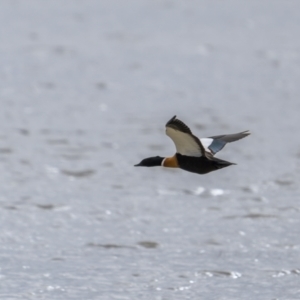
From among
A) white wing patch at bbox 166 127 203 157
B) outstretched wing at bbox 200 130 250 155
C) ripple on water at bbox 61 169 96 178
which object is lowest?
ripple on water at bbox 61 169 96 178

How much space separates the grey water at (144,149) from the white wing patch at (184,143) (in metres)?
1.88

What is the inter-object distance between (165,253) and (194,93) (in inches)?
259

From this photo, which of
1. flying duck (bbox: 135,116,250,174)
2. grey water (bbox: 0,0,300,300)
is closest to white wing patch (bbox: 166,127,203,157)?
flying duck (bbox: 135,116,250,174)

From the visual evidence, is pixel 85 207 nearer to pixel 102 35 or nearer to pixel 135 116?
pixel 135 116

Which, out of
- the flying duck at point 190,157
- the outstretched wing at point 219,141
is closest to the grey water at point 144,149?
the outstretched wing at point 219,141

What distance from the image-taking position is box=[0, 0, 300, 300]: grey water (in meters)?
8.94

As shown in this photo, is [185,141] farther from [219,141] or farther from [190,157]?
[219,141]

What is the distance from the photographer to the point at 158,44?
18.2m

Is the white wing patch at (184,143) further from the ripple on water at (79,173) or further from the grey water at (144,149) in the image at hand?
the ripple on water at (79,173)

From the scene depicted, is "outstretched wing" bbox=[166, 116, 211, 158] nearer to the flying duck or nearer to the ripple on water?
the flying duck

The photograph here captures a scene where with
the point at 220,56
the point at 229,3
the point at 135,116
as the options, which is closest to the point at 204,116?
the point at 135,116

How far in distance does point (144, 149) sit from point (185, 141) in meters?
6.39

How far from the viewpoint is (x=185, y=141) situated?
6715 mm

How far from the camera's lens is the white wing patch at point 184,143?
21.6ft
